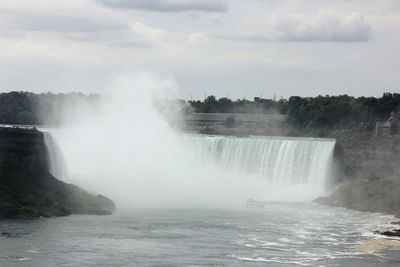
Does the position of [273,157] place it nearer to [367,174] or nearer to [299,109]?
[367,174]

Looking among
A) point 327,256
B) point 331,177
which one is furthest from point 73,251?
point 331,177

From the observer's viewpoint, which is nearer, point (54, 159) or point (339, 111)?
point (54, 159)

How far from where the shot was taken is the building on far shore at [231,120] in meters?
101

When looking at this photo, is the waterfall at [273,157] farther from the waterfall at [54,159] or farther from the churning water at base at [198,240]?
the waterfall at [54,159]

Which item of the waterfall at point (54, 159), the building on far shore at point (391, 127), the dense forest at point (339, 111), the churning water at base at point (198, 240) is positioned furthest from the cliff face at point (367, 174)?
the dense forest at point (339, 111)

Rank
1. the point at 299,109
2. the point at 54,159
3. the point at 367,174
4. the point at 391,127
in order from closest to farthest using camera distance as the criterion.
Answer: the point at 54,159 → the point at 367,174 → the point at 391,127 → the point at 299,109

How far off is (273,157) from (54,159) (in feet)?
58.8

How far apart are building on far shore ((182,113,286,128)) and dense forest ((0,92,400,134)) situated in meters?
1.90

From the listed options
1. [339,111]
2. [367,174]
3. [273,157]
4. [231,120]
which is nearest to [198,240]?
[367,174]

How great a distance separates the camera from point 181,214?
168 ft

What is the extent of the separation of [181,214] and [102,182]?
11958 mm

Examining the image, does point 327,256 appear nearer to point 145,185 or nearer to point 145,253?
point 145,253

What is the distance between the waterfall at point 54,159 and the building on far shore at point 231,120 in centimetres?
3893

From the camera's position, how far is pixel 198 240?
1590 inches
